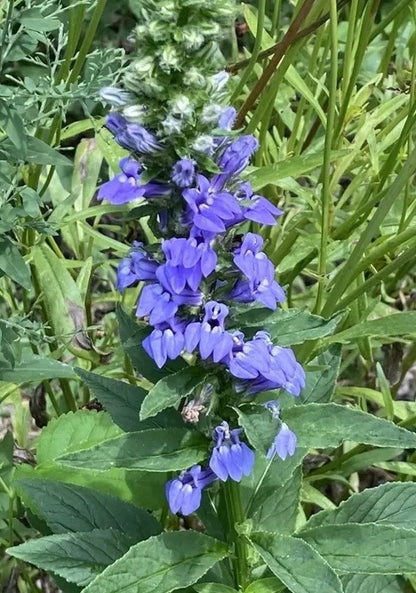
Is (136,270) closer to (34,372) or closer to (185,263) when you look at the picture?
(185,263)

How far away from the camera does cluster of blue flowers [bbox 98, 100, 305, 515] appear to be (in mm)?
993

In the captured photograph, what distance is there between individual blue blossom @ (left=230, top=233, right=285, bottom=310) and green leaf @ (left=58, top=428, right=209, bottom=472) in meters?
0.21

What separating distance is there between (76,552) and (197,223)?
0.55 m

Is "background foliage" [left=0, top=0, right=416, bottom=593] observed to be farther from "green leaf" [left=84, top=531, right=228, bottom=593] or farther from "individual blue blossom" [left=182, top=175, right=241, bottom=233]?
"individual blue blossom" [left=182, top=175, right=241, bottom=233]

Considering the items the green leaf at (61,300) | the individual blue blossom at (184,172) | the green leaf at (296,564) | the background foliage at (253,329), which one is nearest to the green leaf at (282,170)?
the background foliage at (253,329)

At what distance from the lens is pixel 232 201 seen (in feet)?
3.29

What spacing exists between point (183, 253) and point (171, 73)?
0.20 m


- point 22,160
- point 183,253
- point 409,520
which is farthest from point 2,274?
point 409,520

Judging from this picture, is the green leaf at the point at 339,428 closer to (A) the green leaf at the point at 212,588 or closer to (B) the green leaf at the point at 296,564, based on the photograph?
(B) the green leaf at the point at 296,564

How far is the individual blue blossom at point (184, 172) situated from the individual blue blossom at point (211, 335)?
156 millimetres

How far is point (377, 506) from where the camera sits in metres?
1.32

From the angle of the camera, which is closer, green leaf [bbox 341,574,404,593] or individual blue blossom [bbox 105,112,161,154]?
individual blue blossom [bbox 105,112,161,154]

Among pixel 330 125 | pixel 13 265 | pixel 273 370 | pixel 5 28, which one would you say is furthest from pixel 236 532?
pixel 5 28

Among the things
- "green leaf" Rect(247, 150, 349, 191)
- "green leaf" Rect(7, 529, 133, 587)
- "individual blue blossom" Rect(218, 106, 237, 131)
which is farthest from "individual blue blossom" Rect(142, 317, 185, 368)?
"green leaf" Rect(247, 150, 349, 191)
